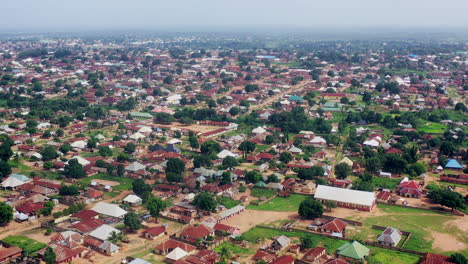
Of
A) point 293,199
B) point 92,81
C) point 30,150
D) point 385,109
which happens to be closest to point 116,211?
point 293,199

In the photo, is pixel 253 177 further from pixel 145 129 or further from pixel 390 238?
pixel 145 129

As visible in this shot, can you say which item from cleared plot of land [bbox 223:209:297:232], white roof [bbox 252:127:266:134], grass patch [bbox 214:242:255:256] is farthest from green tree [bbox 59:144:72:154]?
grass patch [bbox 214:242:255:256]

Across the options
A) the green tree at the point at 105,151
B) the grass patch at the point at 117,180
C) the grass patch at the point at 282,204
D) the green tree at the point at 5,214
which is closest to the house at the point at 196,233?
the grass patch at the point at 282,204

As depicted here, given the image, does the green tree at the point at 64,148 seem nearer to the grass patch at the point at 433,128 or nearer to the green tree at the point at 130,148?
the green tree at the point at 130,148

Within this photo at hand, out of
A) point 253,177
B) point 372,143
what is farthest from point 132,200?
point 372,143

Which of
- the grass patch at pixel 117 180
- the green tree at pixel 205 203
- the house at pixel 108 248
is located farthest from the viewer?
the grass patch at pixel 117 180

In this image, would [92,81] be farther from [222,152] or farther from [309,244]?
[309,244]
